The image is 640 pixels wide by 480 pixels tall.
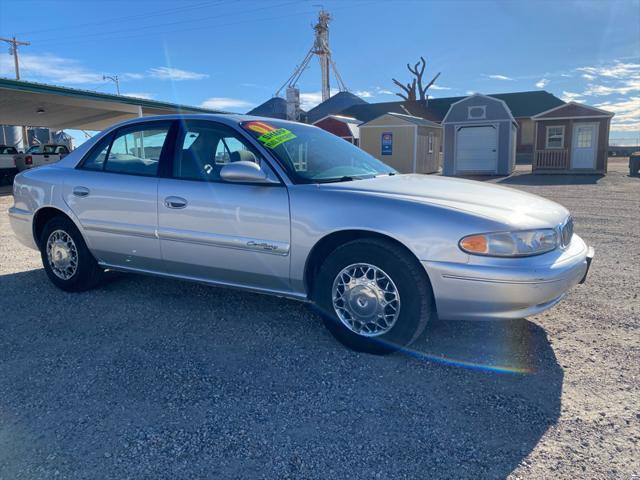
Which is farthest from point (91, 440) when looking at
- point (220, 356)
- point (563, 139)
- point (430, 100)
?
point (430, 100)

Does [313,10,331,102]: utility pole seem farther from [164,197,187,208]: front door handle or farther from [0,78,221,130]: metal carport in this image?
[164,197,187,208]: front door handle

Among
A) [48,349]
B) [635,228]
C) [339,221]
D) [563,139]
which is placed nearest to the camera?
[339,221]

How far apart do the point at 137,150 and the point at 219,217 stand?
4.17ft

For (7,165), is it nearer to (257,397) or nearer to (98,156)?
(98,156)

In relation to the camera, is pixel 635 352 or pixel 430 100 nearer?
pixel 635 352

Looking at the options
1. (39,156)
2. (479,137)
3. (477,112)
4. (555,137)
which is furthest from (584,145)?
(39,156)

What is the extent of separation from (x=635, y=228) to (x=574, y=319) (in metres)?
5.07

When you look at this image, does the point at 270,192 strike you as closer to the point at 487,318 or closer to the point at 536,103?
the point at 487,318

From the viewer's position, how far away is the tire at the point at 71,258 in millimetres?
4508

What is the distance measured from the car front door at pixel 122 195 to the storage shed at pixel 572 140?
22059 millimetres

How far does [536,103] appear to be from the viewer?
41.5 m

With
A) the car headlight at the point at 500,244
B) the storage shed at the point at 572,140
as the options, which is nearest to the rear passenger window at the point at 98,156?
the car headlight at the point at 500,244

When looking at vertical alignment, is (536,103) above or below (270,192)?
above

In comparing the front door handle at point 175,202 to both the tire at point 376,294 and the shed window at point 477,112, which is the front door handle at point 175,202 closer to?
the tire at point 376,294
